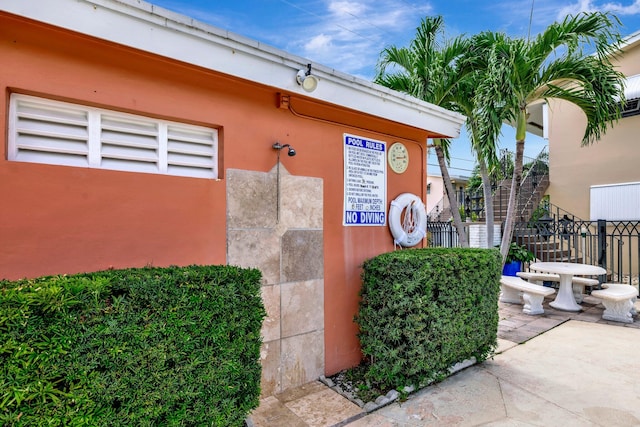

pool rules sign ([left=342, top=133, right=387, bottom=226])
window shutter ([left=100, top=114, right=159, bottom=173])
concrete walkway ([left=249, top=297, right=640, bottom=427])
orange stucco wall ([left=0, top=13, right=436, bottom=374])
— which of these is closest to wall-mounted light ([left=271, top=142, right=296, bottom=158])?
orange stucco wall ([left=0, top=13, right=436, bottom=374])

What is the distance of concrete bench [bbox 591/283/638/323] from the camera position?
5.53 m

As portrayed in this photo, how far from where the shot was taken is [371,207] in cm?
404

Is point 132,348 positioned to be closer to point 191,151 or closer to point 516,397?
point 191,151

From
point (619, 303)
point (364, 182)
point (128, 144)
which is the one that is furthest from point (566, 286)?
point (128, 144)

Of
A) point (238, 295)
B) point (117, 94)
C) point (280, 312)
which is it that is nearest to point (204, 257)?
point (238, 295)

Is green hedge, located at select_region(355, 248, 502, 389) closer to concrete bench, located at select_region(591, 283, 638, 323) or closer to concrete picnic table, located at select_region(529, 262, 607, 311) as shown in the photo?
concrete bench, located at select_region(591, 283, 638, 323)

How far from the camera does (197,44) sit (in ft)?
8.60

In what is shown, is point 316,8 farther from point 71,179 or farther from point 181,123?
point 71,179

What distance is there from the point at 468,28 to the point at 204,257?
20.8 feet

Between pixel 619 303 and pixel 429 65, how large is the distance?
5.31 meters

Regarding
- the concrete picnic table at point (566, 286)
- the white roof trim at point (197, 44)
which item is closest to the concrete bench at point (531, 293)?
the concrete picnic table at point (566, 286)

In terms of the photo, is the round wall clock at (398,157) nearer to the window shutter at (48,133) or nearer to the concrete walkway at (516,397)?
the concrete walkway at (516,397)

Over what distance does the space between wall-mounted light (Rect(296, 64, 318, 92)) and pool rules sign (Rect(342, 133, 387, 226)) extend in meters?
0.79

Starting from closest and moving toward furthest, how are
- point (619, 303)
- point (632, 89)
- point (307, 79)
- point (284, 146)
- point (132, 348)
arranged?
point (132, 348) → point (307, 79) → point (284, 146) → point (619, 303) → point (632, 89)
